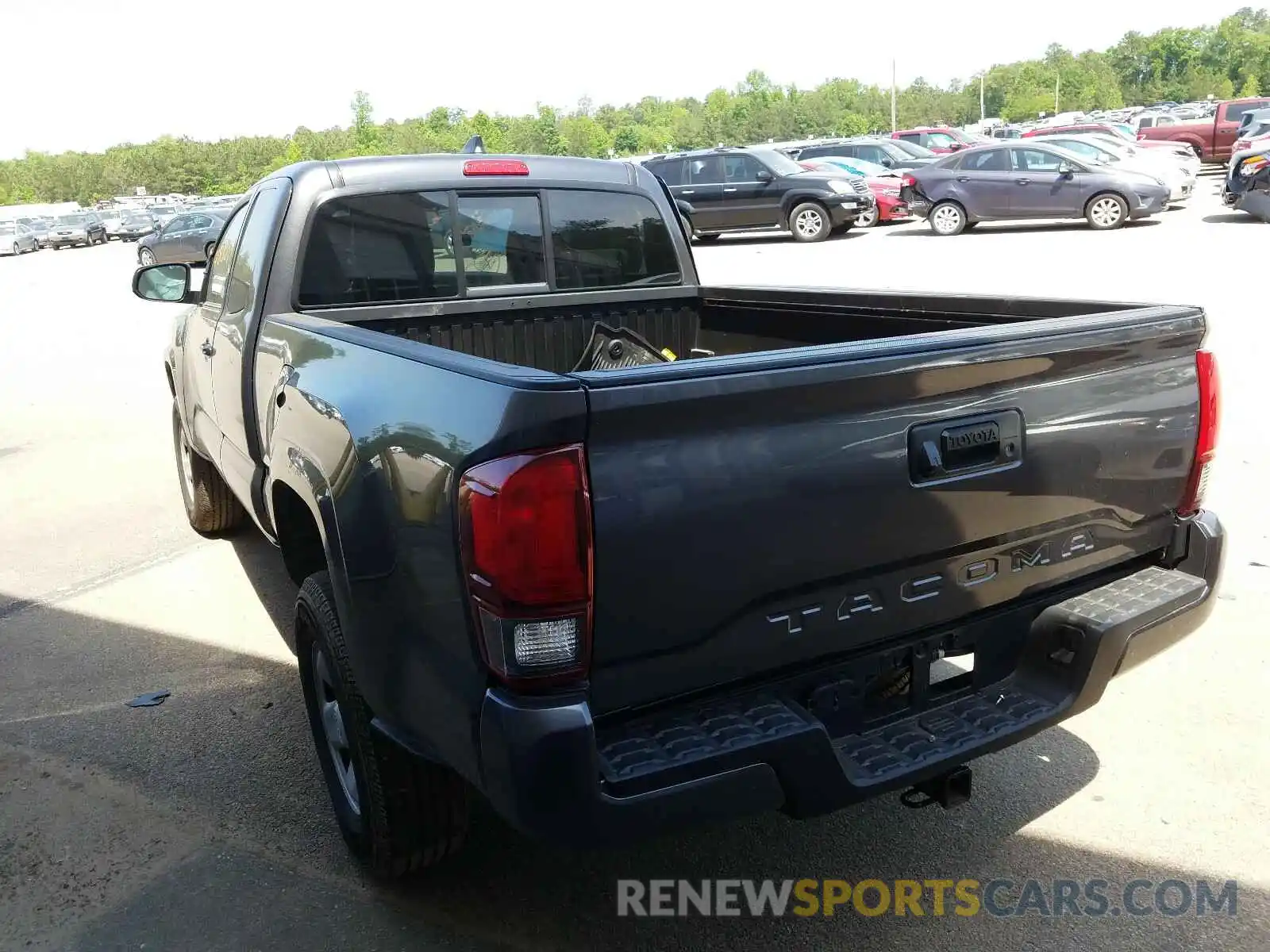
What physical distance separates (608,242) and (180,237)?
29.9 metres

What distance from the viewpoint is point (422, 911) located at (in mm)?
2947

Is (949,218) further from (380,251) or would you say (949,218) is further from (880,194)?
(380,251)

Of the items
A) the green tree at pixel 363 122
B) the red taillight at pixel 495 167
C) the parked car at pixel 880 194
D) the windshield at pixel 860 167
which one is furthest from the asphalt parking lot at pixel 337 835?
the green tree at pixel 363 122

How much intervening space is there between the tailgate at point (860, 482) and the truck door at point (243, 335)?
221 centimetres

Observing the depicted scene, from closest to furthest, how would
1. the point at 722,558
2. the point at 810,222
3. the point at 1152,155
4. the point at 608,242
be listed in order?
the point at 722,558 < the point at 608,242 < the point at 1152,155 < the point at 810,222

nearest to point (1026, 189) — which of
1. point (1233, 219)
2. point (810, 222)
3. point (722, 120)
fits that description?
point (1233, 219)

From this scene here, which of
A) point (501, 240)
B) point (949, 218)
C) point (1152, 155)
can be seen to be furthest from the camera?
point (1152, 155)

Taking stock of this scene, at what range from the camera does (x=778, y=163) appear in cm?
2144

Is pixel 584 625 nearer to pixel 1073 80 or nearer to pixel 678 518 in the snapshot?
pixel 678 518

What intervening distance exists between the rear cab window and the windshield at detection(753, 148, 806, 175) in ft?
57.1

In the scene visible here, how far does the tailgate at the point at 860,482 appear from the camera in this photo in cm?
214

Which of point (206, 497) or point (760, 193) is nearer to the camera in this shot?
point (206, 497)

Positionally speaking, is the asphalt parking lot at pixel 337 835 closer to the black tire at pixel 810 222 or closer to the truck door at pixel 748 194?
the black tire at pixel 810 222

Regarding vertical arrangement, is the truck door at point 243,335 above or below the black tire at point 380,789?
above
